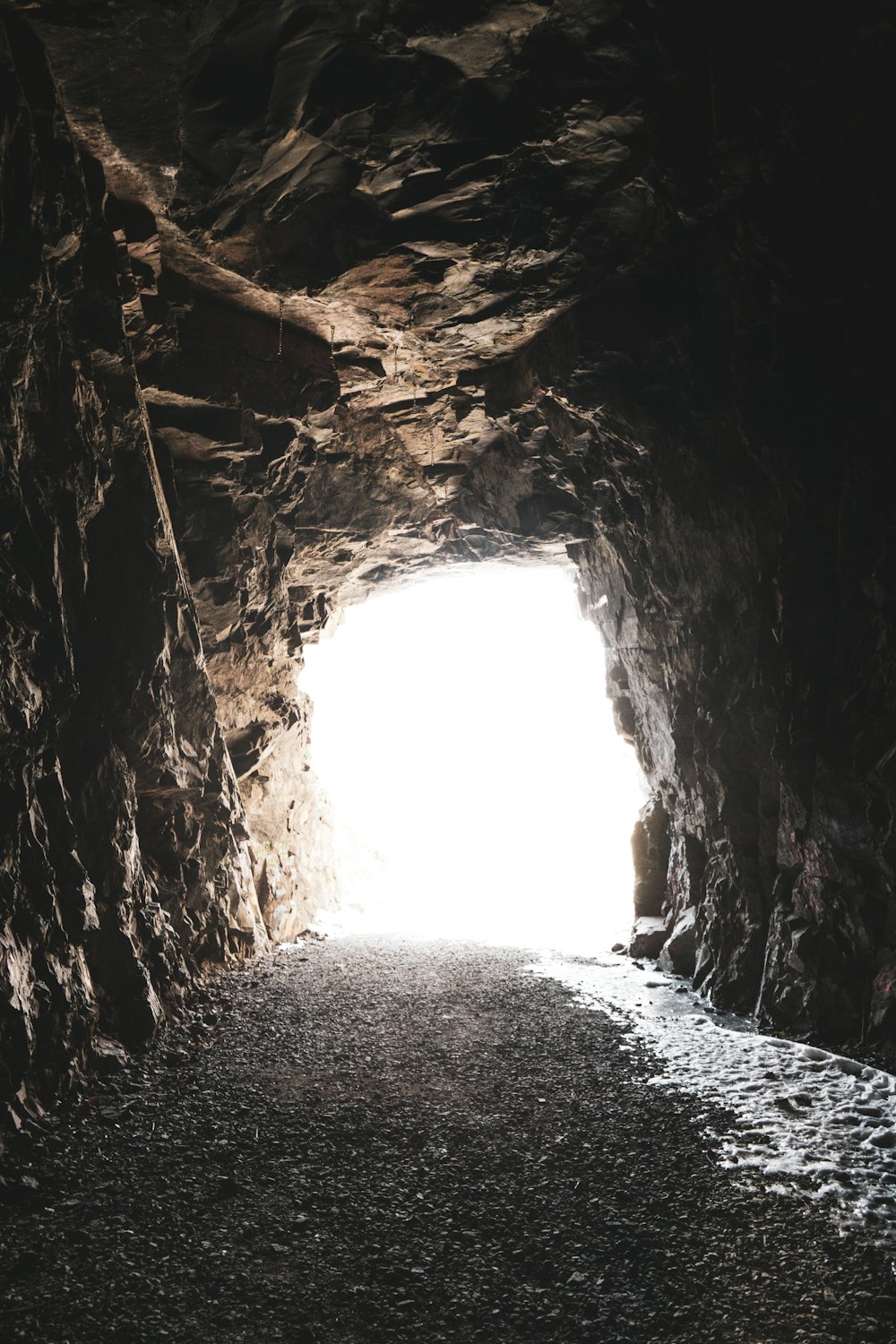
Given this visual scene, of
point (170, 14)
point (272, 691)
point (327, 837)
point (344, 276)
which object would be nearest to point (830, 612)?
point (344, 276)

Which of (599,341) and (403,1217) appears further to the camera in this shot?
(599,341)

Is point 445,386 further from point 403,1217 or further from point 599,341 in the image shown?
point 403,1217

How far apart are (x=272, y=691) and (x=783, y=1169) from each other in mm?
15393

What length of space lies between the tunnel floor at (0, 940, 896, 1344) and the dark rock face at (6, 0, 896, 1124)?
A: 11.3ft

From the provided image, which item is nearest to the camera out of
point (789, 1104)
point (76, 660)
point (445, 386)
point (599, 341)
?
point (789, 1104)

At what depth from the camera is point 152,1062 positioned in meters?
8.64

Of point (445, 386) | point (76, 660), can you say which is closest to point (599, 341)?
point (445, 386)

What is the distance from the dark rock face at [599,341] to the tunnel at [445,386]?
6 centimetres

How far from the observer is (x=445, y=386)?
51.2ft

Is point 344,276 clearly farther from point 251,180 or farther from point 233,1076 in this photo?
point 233,1076

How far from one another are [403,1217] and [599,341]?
39.4 feet

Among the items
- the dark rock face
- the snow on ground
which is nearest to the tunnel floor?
the snow on ground

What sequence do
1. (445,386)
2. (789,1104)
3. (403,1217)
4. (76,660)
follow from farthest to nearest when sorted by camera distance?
(445,386) < (76,660) < (789,1104) < (403,1217)

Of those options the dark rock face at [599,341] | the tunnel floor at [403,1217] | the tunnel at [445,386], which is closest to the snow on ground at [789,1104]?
the tunnel floor at [403,1217]
